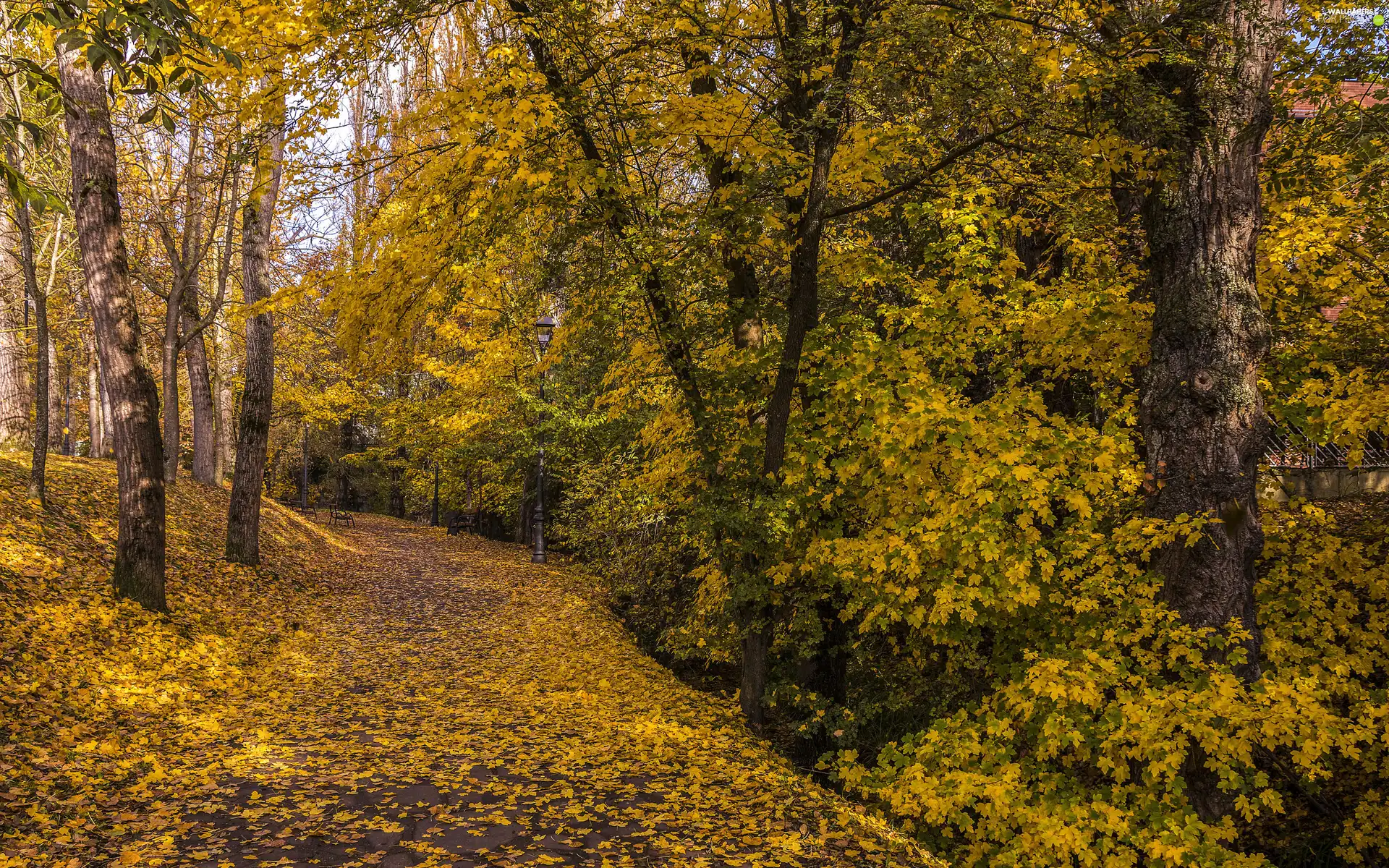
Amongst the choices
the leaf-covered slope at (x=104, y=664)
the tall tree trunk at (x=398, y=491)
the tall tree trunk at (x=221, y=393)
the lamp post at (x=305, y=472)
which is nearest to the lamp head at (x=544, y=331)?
the leaf-covered slope at (x=104, y=664)

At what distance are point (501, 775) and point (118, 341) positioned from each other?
6208 millimetres

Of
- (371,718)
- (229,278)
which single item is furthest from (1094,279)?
(229,278)

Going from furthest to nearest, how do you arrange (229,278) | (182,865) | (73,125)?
(229,278)
(73,125)
(182,865)

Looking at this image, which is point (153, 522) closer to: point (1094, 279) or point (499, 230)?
point (499, 230)

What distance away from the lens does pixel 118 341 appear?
26.6 ft

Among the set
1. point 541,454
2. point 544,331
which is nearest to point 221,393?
point 541,454

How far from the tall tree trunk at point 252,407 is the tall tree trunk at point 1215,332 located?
37.0ft

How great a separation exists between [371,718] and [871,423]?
4.93 metres

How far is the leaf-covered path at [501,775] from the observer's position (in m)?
4.32

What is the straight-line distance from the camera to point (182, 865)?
3898 millimetres

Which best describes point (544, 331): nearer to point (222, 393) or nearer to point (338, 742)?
point (222, 393)

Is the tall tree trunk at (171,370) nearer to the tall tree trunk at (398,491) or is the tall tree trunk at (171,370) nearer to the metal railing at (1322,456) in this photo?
the metal railing at (1322,456)

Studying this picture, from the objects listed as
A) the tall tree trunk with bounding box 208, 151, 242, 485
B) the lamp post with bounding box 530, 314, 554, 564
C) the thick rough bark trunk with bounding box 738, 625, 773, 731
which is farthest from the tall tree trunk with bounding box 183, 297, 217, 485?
the thick rough bark trunk with bounding box 738, 625, 773, 731

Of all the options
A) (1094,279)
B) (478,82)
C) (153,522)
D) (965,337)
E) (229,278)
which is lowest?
(153,522)
